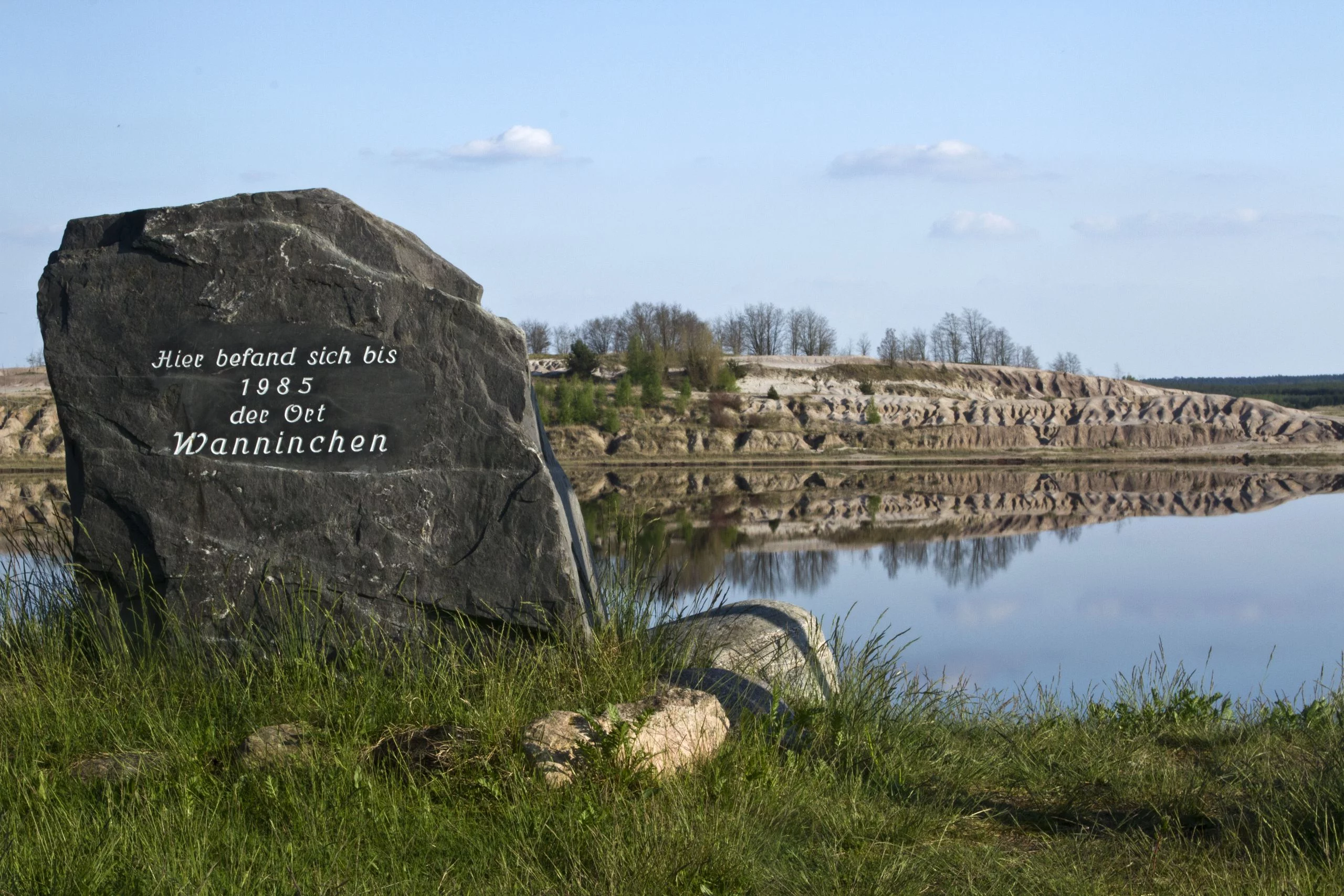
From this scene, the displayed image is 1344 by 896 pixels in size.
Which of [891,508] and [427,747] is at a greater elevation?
[427,747]

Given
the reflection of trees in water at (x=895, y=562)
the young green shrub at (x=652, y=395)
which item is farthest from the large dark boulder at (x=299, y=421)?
the young green shrub at (x=652, y=395)

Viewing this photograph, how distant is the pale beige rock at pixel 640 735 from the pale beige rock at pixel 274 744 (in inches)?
37.0

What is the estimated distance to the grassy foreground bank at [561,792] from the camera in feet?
12.9

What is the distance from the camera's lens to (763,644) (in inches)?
268

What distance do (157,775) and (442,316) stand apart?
2.87m

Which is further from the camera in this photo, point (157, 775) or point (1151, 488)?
point (1151, 488)

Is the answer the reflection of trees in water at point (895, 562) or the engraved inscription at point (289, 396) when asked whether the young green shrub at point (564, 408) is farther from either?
the engraved inscription at point (289, 396)

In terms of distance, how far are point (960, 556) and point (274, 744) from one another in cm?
1780

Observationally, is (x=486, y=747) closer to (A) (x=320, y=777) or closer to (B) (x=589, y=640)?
(A) (x=320, y=777)

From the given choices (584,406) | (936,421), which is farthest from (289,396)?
(936,421)

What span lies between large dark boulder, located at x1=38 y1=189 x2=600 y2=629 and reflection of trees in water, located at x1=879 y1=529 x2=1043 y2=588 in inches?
503

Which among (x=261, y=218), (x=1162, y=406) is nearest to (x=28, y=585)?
(x=261, y=218)

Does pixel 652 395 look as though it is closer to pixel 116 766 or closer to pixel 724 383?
pixel 724 383

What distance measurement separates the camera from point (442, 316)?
257 inches
